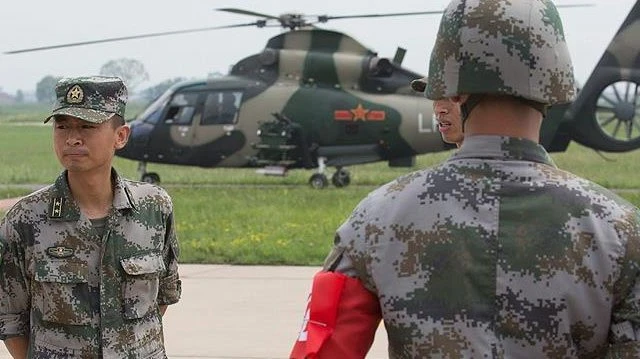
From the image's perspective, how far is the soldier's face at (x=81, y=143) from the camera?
3.37 metres

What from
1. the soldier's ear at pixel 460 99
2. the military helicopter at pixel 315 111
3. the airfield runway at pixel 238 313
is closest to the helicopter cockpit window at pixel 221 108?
the military helicopter at pixel 315 111

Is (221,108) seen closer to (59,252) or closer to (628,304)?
(59,252)

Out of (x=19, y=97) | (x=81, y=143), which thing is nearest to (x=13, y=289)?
(x=81, y=143)

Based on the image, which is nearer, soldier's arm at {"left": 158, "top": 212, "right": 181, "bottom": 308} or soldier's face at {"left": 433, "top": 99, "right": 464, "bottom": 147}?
Result: soldier's face at {"left": 433, "top": 99, "right": 464, "bottom": 147}

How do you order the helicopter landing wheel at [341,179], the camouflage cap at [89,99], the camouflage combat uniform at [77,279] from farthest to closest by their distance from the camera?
the helicopter landing wheel at [341,179] < the camouflage cap at [89,99] < the camouflage combat uniform at [77,279]

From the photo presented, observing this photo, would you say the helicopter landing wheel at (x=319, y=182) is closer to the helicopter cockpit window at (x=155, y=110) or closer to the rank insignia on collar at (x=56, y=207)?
the helicopter cockpit window at (x=155, y=110)

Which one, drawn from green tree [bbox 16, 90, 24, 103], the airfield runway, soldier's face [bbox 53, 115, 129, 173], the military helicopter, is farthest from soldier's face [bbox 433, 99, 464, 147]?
green tree [bbox 16, 90, 24, 103]

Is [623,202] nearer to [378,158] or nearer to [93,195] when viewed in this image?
[93,195]

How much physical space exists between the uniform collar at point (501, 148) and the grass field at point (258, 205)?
858 centimetres

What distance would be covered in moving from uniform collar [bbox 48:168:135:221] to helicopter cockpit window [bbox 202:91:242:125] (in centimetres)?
1651

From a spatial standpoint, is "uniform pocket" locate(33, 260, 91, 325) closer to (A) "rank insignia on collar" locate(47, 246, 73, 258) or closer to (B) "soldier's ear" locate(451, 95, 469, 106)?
(A) "rank insignia on collar" locate(47, 246, 73, 258)

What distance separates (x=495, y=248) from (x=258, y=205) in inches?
571

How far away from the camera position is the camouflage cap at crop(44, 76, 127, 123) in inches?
132

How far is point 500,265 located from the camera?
1767 millimetres
